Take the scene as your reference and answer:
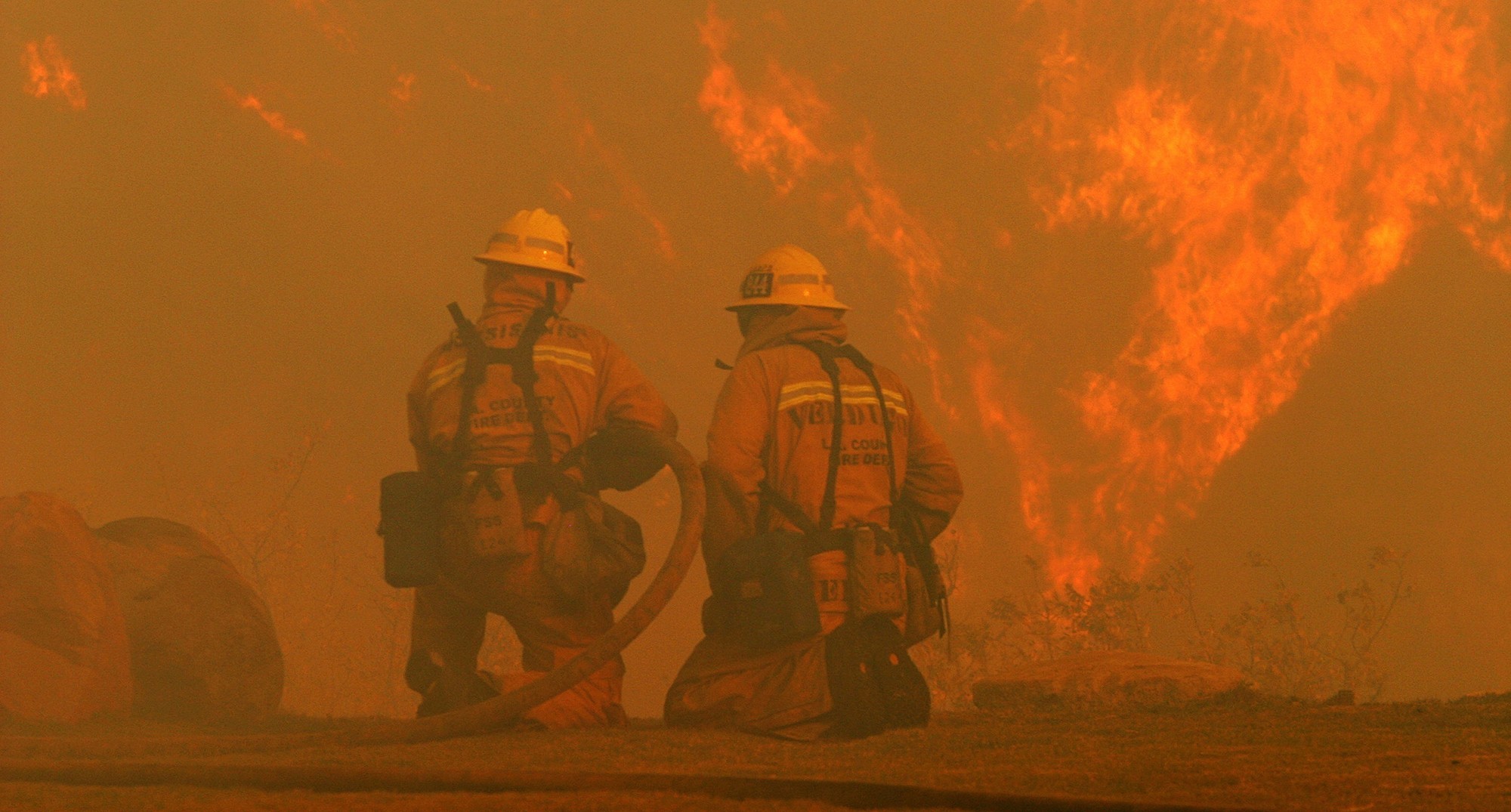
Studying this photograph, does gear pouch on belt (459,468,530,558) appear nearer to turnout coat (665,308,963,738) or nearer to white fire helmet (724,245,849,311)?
turnout coat (665,308,963,738)

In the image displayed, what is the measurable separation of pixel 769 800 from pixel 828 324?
3.67m

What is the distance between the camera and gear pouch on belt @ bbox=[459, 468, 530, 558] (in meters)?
6.57

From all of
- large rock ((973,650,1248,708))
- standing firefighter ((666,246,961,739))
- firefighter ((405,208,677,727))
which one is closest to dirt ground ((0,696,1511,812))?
standing firefighter ((666,246,961,739))

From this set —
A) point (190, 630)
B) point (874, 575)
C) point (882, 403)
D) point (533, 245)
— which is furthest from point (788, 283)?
point (190, 630)

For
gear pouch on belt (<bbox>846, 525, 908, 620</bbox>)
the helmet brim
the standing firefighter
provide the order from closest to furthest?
the standing firefighter
gear pouch on belt (<bbox>846, 525, 908, 620</bbox>)
the helmet brim

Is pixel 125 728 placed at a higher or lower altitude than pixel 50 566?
lower

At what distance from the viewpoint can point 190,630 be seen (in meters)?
8.56

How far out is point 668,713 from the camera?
669 cm

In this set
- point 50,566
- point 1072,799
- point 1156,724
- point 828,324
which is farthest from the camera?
point 50,566

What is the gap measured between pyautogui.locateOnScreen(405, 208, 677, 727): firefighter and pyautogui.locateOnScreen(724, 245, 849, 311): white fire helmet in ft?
2.46

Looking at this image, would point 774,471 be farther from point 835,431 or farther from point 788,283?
point 788,283

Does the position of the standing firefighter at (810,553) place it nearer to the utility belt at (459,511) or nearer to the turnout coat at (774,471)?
the turnout coat at (774,471)

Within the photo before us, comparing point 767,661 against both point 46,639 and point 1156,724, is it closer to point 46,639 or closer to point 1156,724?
point 1156,724

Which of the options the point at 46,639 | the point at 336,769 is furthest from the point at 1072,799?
the point at 46,639
